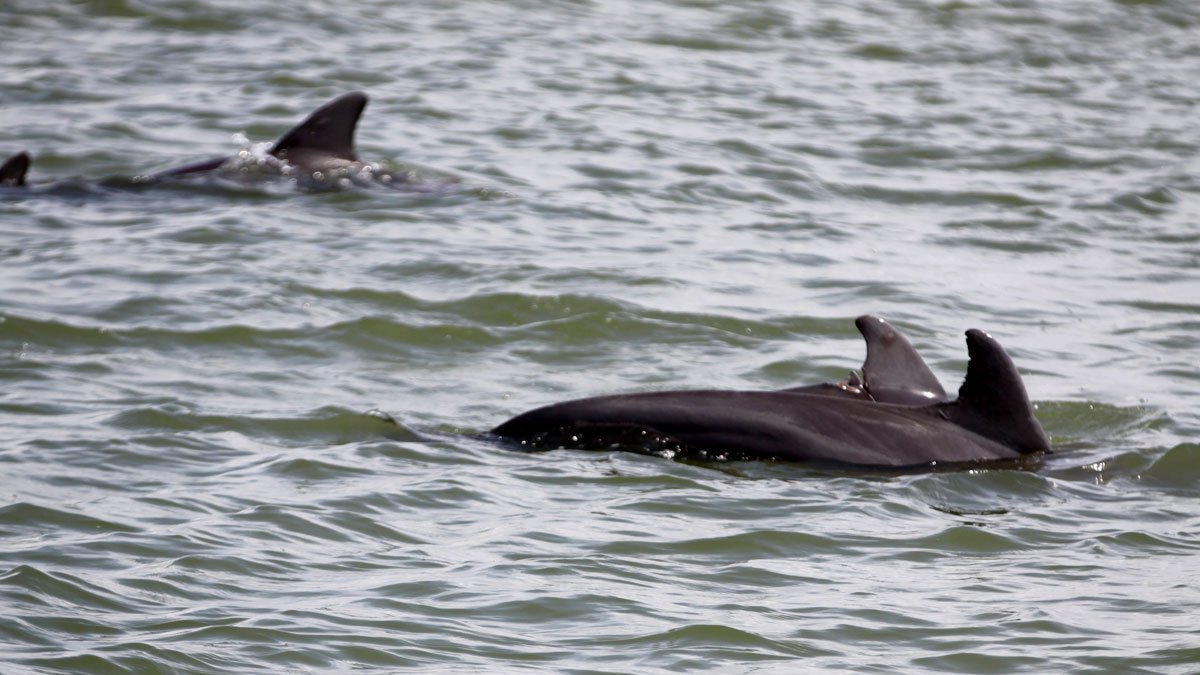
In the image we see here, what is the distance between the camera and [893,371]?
26.0 ft

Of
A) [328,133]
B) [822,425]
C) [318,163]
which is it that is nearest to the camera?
[822,425]

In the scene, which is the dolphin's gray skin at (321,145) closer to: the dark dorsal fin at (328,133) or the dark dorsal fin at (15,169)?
the dark dorsal fin at (328,133)

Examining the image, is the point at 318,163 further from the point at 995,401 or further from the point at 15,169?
the point at 995,401

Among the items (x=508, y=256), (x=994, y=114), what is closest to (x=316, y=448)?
(x=508, y=256)

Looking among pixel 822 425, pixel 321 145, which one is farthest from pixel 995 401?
pixel 321 145

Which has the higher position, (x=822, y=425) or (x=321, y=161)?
(x=822, y=425)

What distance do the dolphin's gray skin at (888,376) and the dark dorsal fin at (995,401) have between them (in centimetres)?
18

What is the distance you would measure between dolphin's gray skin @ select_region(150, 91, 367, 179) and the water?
1.49ft

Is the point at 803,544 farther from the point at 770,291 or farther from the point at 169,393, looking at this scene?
the point at 770,291

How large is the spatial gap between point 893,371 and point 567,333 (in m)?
2.76

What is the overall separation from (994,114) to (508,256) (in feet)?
24.8

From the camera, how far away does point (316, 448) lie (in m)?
7.97

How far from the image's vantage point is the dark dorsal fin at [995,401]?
7.62 metres

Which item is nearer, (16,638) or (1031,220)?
(16,638)
